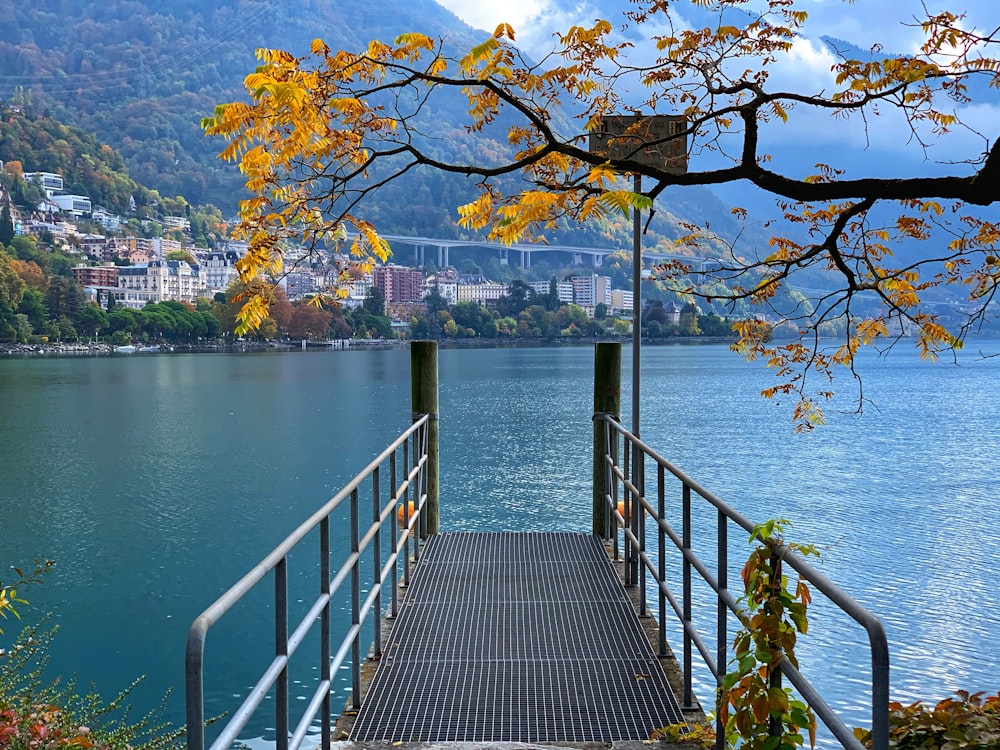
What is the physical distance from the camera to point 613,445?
8.08 m

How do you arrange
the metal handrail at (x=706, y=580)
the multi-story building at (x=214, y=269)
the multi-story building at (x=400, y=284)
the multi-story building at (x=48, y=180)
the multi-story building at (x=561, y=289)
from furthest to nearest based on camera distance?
the multi-story building at (x=214, y=269) < the multi-story building at (x=48, y=180) < the multi-story building at (x=400, y=284) < the multi-story building at (x=561, y=289) < the metal handrail at (x=706, y=580)

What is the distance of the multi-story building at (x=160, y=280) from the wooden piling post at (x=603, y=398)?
529ft

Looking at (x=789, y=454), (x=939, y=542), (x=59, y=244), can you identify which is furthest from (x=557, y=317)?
(x=939, y=542)

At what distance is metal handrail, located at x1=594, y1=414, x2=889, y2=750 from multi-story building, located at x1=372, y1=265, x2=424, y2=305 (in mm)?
156668

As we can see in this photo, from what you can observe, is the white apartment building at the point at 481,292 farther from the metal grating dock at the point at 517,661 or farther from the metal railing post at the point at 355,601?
the metal railing post at the point at 355,601

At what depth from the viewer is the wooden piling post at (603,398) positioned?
8.51m

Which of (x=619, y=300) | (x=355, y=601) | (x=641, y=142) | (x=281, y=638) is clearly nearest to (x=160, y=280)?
(x=619, y=300)

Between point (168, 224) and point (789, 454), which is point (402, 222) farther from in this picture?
point (789, 454)

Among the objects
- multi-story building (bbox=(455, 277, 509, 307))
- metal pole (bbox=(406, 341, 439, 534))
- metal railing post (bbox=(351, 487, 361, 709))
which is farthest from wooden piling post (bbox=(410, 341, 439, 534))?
multi-story building (bbox=(455, 277, 509, 307))

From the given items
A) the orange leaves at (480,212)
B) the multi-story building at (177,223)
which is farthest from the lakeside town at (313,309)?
the orange leaves at (480,212)

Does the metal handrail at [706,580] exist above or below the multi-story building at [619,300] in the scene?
below

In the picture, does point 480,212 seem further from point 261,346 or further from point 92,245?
point 92,245

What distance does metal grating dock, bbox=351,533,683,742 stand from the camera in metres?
4.68

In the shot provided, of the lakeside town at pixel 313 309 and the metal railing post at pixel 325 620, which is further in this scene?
the lakeside town at pixel 313 309
